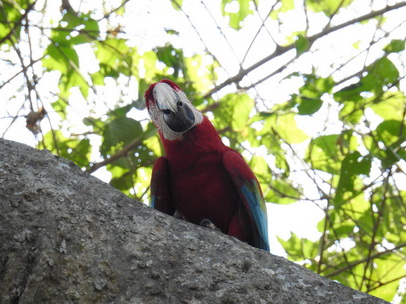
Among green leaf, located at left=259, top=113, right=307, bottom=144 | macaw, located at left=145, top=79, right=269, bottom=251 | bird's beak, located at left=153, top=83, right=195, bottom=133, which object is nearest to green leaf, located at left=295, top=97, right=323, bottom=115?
green leaf, located at left=259, top=113, right=307, bottom=144

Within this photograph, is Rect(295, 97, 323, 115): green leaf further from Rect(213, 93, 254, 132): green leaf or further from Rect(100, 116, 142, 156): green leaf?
Rect(100, 116, 142, 156): green leaf

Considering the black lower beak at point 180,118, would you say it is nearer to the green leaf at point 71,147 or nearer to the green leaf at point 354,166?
the green leaf at point 354,166

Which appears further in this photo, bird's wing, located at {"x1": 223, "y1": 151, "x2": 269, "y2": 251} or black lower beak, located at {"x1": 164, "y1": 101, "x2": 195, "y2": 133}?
black lower beak, located at {"x1": 164, "y1": 101, "x2": 195, "y2": 133}

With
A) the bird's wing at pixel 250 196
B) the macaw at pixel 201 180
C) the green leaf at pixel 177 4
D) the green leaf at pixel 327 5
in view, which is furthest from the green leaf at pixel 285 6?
the bird's wing at pixel 250 196

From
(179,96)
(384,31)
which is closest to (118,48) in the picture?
(179,96)

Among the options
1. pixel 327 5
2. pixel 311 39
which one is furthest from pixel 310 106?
pixel 327 5

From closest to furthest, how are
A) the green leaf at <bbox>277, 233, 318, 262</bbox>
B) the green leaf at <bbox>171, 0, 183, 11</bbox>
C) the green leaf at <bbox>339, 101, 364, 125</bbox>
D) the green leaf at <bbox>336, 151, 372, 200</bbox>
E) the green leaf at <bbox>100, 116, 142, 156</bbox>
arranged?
the green leaf at <bbox>336, 151, 372, 200</bbox>, the green leaf at <bbox>100, 116, 142, 156</bbox>, the green leaf at <bbox>339, 101, 364, 125</bbox>, the green leaf at <bbox>171, 0, 183, 11</bbox>, the green leaf at <bbox>277, 233, 318, 262</bbox>

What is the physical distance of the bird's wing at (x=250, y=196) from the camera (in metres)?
3.02

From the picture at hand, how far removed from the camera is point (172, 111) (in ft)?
10.3

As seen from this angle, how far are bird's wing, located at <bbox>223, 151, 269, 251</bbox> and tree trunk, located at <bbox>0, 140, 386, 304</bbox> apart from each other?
4.47ft

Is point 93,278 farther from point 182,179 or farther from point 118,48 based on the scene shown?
point 118,48

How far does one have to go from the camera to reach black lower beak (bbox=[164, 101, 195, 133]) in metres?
3.15

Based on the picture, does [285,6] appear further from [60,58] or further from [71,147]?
[71,147]

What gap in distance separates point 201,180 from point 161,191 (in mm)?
228
